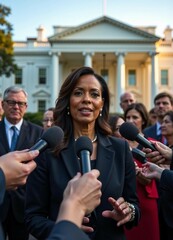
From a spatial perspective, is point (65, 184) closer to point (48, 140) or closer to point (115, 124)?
point (48, 140)

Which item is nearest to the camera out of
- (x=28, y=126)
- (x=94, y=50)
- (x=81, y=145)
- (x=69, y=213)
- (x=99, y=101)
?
(x=69, y=213)

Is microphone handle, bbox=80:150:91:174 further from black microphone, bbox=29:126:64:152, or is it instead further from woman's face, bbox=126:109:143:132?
woman's face, bbox=126:109:143:132

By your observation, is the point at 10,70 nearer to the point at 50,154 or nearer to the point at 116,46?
the point at 116,46

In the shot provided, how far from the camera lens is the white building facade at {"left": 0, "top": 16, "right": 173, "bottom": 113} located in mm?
44812

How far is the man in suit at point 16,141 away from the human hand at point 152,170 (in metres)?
2.06

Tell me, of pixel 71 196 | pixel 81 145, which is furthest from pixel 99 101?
pixel 71 196

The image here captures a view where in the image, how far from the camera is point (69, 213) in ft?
5.22

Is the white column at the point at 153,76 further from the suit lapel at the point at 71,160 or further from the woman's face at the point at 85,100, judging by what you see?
the suit lapel at the point at 71,160

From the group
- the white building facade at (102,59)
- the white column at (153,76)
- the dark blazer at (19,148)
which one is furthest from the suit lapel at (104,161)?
the white column at (153,76)

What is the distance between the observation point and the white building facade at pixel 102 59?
4481cm

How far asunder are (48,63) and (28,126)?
42.8 meters

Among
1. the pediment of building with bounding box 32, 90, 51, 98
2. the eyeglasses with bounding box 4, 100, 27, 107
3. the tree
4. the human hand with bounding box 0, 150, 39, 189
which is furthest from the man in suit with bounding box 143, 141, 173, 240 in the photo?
the pediment of building with bounding box 32, 90, 51, 98

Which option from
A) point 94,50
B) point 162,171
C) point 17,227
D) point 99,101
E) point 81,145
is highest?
point 94,50

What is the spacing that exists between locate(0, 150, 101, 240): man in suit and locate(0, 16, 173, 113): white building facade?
4177 centimetres
